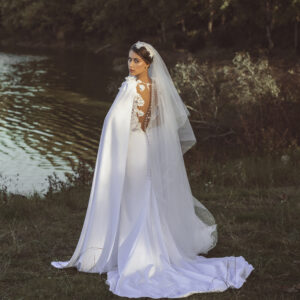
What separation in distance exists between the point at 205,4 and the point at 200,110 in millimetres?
23509

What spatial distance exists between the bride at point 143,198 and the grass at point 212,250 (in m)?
0.22

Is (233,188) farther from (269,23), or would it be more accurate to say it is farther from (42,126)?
(269,23)

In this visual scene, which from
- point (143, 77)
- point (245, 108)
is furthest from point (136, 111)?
point (245, 108)

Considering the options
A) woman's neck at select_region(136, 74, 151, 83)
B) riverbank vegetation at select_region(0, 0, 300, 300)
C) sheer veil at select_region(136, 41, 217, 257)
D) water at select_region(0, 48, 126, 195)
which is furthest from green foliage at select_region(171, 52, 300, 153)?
woman's neck at select_region(136, 74, 151, 83)

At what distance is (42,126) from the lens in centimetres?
2002

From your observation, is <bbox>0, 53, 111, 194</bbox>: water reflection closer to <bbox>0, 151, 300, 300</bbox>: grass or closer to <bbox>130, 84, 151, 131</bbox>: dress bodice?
<bbox>0, 151, 300, 300</bbox>: grass

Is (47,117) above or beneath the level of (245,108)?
beneath

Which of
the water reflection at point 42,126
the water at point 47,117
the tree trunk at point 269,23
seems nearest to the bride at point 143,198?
the water at point 47,117

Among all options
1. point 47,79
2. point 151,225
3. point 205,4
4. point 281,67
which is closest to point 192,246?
point 151,225

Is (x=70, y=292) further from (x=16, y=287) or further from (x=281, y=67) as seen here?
(x=281, y=67)

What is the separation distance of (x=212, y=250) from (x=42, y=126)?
48.7 ft

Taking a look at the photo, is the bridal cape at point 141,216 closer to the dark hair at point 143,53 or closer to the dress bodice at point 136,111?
the dress bodice at point 136,111

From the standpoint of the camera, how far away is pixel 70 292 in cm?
488

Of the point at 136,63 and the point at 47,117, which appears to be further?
the point at 47,117
